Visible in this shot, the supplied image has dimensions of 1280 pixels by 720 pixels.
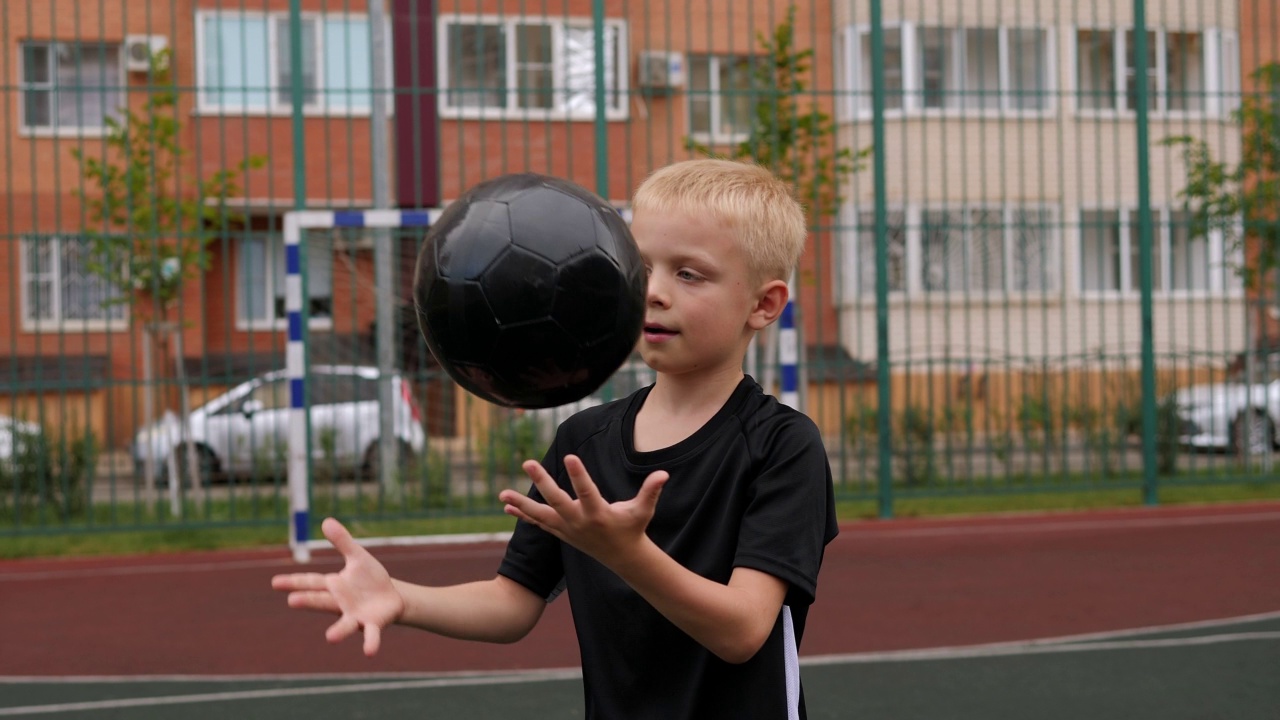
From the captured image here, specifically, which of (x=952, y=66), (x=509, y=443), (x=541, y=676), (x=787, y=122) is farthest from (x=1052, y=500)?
(x=952, y=66)

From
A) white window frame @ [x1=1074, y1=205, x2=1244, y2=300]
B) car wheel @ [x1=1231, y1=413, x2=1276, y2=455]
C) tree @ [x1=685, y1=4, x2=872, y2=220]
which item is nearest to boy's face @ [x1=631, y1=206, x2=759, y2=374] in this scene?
tree @ [x1=685, y1=4, x2=872, y2=220]

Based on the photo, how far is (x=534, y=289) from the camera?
197 cm

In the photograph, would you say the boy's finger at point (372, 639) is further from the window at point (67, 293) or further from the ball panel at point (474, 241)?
the window at point (67, 293)

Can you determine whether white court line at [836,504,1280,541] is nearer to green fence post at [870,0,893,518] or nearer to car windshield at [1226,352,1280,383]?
green fence post at [870,0,893,518]

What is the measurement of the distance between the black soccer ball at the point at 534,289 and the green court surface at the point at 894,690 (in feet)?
10.8

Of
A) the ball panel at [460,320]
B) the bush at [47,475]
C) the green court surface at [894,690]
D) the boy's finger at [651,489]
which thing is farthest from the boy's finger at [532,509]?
the bush at [47,475]

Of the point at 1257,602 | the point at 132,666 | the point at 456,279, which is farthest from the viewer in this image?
the point at 1257,602

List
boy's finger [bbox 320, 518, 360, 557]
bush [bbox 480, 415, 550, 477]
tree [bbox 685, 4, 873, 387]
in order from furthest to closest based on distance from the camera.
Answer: tree [bbox 685, 4, 873, 387]
bush [bbox 480, 415, 550, 477]
boy's finger [bbox 320, 518, 360, 557]

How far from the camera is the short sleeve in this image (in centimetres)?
198

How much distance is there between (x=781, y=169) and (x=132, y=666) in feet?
21.3

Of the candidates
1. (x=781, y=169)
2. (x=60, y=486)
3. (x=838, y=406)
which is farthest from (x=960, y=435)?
(x=60, y=486)

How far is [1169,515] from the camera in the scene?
11141 millimetres

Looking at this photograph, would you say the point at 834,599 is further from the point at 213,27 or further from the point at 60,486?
the point at 213,27

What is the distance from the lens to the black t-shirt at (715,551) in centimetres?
202
